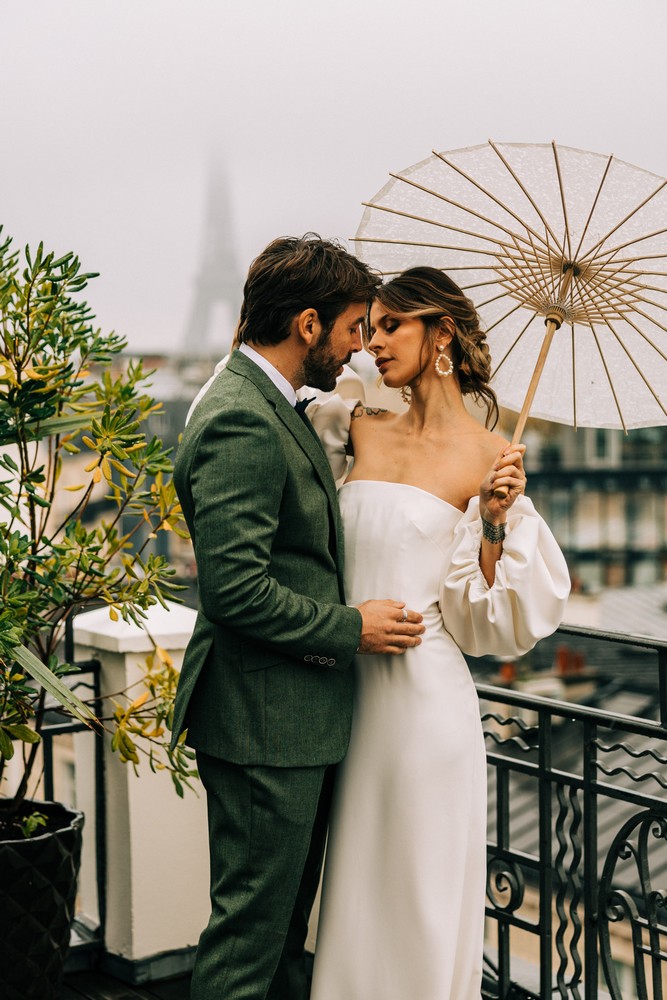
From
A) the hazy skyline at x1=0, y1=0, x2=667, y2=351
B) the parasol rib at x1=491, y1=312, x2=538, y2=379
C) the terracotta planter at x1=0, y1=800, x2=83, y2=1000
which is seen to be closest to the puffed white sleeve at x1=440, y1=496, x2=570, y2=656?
the parasol rib at x1=491, y1=312, x2=538, y2=379

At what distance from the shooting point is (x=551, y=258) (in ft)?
6.87

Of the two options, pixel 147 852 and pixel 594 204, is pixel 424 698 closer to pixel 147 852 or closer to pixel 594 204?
pixel 594 204

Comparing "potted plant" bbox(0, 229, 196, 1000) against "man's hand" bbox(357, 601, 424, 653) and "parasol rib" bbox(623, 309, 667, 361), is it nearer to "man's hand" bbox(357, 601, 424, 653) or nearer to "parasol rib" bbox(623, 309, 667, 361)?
"man's hand" bbox(357, 601, 424, 653)

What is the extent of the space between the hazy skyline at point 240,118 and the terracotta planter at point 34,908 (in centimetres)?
5257

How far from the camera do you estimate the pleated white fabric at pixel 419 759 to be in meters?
2.05

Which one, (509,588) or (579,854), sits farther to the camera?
(579,854)

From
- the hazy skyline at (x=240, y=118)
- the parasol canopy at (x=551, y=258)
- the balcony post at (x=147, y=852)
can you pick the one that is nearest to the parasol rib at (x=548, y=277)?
the parasol canopy at (x=551, y=258)

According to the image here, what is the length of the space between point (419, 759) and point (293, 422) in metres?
0.67

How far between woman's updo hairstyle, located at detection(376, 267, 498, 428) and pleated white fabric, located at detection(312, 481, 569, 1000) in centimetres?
31

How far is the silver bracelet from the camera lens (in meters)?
1.98

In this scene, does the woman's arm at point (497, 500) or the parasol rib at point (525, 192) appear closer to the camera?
the woman's arm at point (497, 500)

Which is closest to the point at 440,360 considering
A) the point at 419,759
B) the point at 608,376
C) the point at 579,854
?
the point at 608,376

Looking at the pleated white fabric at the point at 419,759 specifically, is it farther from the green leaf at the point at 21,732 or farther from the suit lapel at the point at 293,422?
the green leaf at the point at 21,732

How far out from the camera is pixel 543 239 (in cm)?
209
